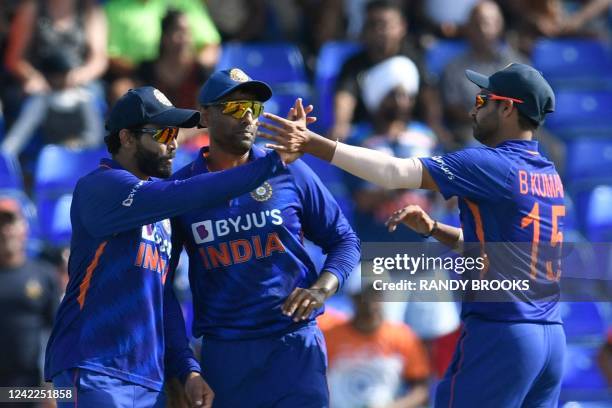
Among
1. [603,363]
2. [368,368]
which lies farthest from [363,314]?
[603,363]

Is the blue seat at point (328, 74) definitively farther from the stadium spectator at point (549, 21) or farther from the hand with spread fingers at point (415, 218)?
the hand with spread fingers at point (415, 218)

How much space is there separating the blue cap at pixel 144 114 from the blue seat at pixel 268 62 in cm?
484

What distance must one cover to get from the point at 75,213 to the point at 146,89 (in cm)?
64

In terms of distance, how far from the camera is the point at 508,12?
11.5 metres

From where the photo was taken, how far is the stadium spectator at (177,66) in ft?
32.1

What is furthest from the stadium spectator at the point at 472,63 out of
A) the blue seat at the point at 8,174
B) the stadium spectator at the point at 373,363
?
the blue seat at the point at 8,174

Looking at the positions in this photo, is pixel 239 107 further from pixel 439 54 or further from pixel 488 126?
pixel 439 54

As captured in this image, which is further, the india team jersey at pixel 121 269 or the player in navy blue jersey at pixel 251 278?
the player in navy blue jersey at pixel 251 278

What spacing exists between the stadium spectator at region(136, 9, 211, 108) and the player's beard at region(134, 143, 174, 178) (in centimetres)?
431

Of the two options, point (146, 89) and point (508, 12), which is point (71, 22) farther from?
point (146, 89)

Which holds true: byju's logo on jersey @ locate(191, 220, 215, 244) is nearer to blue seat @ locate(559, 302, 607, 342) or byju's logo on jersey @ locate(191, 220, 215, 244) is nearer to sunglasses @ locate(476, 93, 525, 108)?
sunglasses @ locate(476, 93, 525, 108)

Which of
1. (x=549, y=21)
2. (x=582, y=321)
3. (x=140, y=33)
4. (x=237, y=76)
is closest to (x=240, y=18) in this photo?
(x=140, y=33)

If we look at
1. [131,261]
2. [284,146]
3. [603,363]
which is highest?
[284,146]

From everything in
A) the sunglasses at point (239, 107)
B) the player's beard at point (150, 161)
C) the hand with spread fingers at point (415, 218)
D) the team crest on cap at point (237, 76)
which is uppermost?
the team crest on cap at point (237, 76)
